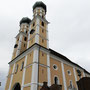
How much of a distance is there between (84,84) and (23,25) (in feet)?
101

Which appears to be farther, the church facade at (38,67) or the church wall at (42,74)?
the church facade at (38,67)

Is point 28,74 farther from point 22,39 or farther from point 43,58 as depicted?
point 22,39

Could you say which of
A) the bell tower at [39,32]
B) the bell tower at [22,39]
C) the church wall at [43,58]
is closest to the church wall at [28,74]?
the church wall at [43,58]

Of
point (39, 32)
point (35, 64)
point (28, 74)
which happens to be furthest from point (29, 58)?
point (39, 32)

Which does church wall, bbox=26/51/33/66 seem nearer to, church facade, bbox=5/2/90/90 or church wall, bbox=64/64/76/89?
church facade, bbox=5/2/90/90

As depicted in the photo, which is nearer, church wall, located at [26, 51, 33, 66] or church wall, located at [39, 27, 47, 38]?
church wall, located at [26, 51, 33, 66]

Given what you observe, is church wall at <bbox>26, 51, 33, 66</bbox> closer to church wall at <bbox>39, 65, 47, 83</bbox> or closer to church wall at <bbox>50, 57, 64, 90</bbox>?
church wall at <bbox>39, 65, 47, 83</bbox>

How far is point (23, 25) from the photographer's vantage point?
3089 centimetres

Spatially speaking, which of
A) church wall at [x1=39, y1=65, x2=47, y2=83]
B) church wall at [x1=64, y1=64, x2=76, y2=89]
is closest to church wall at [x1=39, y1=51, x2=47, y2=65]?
church wall at [x1=39, y1=65, x2=47, y2=83]

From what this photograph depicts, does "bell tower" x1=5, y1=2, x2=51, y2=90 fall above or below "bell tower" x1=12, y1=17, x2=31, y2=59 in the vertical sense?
below

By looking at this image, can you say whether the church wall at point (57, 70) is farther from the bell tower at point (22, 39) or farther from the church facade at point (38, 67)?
the bell tower at point (22, 39)

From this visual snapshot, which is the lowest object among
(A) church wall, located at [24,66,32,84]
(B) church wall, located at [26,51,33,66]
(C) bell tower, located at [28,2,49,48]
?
(A) church wall, located at [24,66,32,84]

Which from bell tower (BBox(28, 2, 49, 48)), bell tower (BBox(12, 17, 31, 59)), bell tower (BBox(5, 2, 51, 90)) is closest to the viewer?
bell tower (BBox(5, 2, 51, 90))

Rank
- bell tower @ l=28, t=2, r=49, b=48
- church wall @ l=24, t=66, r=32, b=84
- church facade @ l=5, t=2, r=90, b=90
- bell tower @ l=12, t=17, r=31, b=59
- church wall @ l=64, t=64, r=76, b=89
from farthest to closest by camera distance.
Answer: bell tower @ l=12, t=17, r=31, b=59 → church wall @ l=64, t=64, r=76, b=89 → bell tower @ l=28, t=2, r=49, b=48 → church facade @ l=5, t=2, r=90, b=90 → church wall @ l=24, t=66, r=32, b=84
